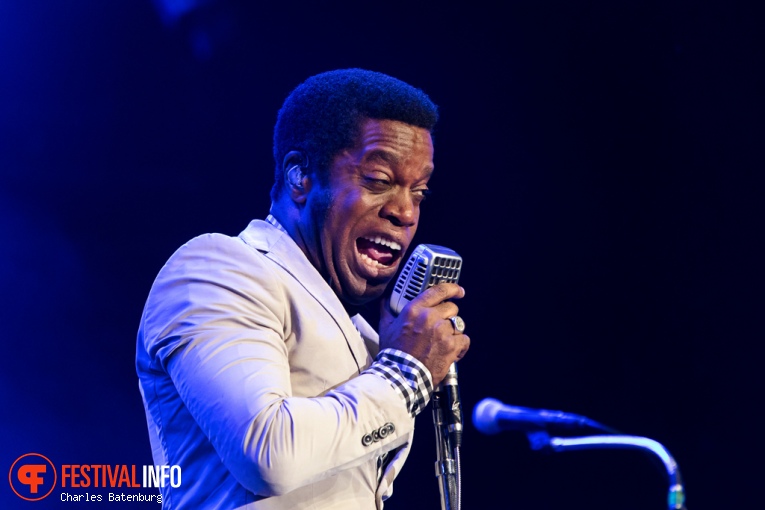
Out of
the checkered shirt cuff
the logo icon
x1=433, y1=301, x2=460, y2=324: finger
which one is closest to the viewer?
the checkered shirt cuff

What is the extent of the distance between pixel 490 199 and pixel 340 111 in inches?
72.7

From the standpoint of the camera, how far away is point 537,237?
3971 mm

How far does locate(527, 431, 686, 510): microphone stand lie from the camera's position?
1.46 metres

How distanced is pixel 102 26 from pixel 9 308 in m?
1.28

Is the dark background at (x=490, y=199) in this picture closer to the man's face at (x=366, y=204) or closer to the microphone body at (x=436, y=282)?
the man's face at (x=366, y=204)

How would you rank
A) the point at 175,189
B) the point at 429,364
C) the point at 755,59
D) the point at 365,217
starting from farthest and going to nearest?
the point at 755,59 < the point at 175,189 < the point at 365,217 < the point at 429,364

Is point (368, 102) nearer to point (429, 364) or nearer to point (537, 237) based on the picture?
point (429, 364)

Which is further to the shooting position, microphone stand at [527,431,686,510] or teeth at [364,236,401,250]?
teeth at [364,236,401,250]

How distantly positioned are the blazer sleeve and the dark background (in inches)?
71.8

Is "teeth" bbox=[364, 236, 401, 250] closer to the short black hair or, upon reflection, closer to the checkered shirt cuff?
the short black hair

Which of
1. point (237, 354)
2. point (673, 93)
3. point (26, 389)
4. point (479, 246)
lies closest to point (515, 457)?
point (479, 246)

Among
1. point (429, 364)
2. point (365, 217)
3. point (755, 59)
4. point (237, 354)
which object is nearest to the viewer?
point (237, 354)

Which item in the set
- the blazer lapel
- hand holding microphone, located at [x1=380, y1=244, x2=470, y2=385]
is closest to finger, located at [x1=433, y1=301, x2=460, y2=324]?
hand holding microphone, located at [x1=380, y1=244, x2=470, y2=385]

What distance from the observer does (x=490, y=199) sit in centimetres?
398
